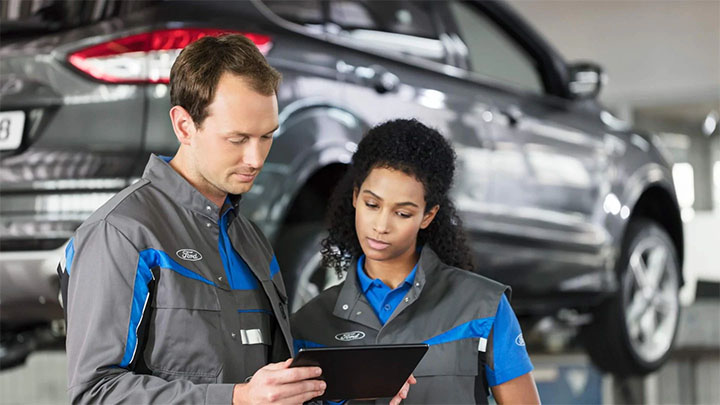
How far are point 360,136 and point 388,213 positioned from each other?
1.04 metres

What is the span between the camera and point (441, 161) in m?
1.77

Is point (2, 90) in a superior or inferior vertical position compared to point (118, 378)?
superior

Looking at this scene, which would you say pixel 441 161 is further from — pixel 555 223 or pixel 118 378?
pixel 555 223

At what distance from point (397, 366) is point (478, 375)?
0.86 feet

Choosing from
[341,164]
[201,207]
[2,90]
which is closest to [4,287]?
[2,90]

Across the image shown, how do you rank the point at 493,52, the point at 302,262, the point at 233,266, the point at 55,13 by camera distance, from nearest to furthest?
the point at 233,266
the point at 55,13
the point at 302,262
the point at 493,52

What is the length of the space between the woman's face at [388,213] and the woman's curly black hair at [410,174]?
2 cm

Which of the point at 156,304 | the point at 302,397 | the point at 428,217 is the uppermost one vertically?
the point at 428,217

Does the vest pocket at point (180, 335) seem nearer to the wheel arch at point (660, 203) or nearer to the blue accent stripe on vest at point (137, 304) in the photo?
the blue accent stripe on vest at point (137, 304)

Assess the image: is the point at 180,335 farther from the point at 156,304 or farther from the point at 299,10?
the point at 299,10

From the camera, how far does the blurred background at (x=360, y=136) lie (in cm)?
227

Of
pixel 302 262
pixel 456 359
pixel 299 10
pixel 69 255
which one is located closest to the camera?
pixel 69 255

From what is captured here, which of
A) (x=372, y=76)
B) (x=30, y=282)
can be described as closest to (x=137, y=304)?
(x=30, y=282)

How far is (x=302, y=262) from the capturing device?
252 centimetres
